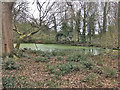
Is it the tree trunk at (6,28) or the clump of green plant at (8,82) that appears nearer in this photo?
the clump of green plant at (8,82)

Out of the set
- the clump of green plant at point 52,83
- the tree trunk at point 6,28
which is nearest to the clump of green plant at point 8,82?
the clump of green plant at point 52,83

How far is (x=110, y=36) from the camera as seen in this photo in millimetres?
6188

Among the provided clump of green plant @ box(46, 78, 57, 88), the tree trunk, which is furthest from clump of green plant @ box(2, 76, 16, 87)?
the tree trunk

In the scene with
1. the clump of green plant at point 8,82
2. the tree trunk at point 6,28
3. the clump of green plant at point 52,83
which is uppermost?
the tree trunk at point 6,28

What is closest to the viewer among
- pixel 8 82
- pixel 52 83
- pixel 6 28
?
pixel 8 82

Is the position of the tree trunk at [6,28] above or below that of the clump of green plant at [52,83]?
above

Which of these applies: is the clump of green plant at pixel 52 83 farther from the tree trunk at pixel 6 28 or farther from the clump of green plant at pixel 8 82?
the tree trunk at pixel 6 28

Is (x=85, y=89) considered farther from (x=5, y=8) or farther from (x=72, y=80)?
(x=5, y=8)

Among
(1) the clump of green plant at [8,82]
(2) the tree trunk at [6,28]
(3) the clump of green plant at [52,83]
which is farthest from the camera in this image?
(2) the tree trunk at [6,28]

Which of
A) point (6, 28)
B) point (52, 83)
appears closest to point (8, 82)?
point (52, 83)

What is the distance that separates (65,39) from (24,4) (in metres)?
6.78

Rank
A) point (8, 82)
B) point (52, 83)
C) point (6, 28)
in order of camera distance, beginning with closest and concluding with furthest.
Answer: point (8, 82), point (52, 83), point (6, 28)

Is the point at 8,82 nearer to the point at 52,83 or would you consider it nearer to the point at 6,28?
the point at 52,83

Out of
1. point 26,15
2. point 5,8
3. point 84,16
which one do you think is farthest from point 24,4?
point 84,16
